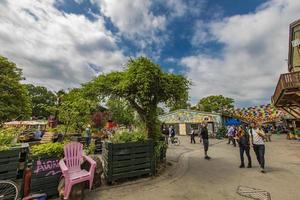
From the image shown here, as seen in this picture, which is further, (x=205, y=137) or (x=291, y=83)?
(x=291, y=83)

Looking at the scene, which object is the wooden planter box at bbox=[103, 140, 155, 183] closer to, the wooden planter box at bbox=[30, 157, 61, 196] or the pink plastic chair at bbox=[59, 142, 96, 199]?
the pink plastic chair at bbox=[59, 142, 96, 199]

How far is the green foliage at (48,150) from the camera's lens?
3.80 metres

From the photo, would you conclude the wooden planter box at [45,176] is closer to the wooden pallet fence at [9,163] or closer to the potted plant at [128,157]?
the wooden pallet fence at [9,163]

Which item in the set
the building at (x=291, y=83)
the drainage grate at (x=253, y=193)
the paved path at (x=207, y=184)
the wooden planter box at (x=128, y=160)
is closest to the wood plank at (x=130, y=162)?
the wooden planter box at (x=128, y=160)

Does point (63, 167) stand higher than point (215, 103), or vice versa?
point (215, 103)

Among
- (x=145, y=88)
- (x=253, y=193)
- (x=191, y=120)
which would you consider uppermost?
(x=191, y=120)

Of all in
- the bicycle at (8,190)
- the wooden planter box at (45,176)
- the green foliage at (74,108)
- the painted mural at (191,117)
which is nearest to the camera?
the bicycle at (8,190)

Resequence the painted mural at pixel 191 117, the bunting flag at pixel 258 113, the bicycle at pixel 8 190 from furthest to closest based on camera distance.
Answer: the painted mural at pixel 191 117 < the bunting flag at pixel 258 113 < the bicycle at pixel 8 190

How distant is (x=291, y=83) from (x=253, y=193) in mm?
9781

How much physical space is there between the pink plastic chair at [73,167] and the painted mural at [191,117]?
2292 cm

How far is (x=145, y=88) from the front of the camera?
18.9ft

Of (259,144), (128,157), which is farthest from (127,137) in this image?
(259,144)

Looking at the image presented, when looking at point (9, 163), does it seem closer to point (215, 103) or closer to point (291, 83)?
point (291, 83)

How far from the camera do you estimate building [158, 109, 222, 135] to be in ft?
82.4
